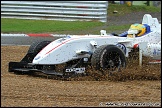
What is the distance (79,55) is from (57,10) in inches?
569

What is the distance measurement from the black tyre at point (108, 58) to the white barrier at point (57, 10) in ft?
46.3

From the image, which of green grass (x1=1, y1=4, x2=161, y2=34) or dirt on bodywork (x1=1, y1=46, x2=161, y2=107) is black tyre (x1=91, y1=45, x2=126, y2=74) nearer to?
dirt on bodywork (x1=1, y1=46, x2=161, y2=107)

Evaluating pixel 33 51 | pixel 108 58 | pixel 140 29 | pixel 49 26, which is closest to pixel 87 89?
pixel 108 58

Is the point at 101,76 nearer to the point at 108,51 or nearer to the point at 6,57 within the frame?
the point at 108,51

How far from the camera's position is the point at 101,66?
28.3 ft

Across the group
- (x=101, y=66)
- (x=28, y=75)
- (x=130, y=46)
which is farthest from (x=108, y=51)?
(x=28, y=75)

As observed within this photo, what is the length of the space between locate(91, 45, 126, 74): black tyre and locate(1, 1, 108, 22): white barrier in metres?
14.1

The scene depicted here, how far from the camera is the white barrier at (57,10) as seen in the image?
75.7 feet

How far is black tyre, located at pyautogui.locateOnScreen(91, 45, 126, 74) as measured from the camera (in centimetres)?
864

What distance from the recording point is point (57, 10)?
23.2 m

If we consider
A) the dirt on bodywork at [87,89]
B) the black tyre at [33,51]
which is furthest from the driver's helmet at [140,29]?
the black tyre at [33,51]

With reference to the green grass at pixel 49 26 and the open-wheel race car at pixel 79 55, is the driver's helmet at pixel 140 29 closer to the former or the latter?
the open-wheel race car at pixel 79 55

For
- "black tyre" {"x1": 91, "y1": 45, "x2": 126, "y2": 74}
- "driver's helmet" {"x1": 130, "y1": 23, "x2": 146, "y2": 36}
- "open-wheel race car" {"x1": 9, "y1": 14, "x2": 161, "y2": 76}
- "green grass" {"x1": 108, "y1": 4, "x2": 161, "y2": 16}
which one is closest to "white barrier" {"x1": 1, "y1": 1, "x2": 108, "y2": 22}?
"green grass" {"x1": 108, "y1": 4, "x2": 161, "y2": 16}

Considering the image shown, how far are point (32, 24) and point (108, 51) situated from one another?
1297 centimetres
